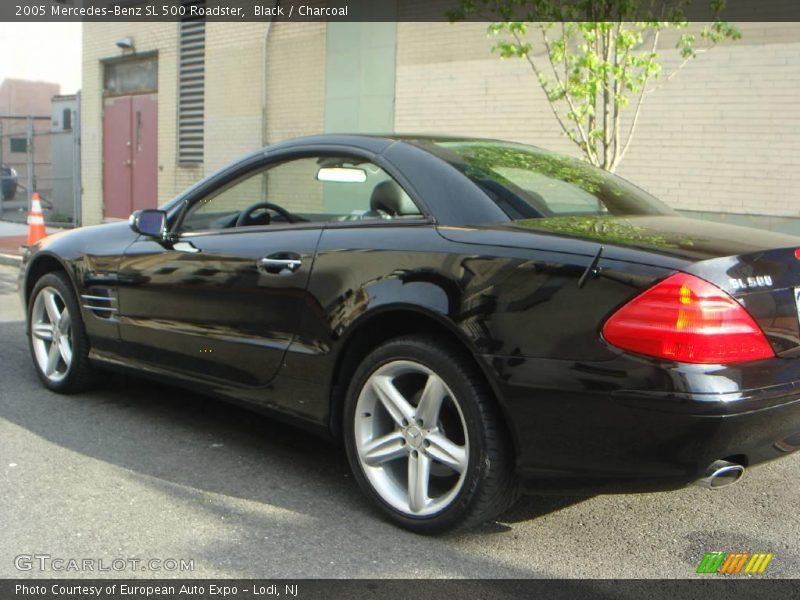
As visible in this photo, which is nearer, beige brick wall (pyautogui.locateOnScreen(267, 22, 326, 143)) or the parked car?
beige brick wall (pyautogui.locateOnScreen(267, 22, 326, 143))

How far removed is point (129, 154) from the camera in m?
16.7

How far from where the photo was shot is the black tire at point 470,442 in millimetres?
3070

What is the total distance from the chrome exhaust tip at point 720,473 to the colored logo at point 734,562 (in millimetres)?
416

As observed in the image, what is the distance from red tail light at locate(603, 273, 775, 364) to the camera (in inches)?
107

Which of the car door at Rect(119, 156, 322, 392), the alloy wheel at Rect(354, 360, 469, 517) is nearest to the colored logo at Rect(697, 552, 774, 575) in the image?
the alloy wheel at Rect(354, 360, 469, 517)

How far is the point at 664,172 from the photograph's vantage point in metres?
9.41

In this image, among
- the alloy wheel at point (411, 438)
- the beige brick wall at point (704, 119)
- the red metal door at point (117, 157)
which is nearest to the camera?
the alloy wheel at point (411, 438)

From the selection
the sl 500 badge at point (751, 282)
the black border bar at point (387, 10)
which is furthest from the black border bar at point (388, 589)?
the black border bar at point (387, 10)

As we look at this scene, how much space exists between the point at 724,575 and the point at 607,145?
4776 millimetres

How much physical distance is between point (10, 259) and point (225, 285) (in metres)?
9.67

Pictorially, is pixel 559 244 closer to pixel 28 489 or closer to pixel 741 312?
pixel 741 312

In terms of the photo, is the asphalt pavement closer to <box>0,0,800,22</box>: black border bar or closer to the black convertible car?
the black convertible car

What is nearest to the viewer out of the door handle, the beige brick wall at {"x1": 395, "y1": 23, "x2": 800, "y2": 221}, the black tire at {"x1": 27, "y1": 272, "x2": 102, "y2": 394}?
the door handle

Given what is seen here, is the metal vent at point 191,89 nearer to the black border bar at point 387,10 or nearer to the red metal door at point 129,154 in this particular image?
the black border bar at point 387,10
